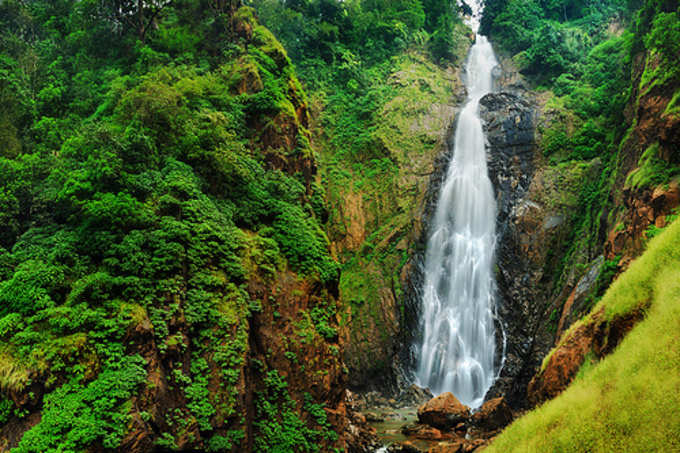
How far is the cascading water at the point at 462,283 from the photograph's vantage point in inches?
795

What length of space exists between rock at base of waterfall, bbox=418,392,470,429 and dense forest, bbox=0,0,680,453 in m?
0.93

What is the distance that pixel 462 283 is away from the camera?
2289cm

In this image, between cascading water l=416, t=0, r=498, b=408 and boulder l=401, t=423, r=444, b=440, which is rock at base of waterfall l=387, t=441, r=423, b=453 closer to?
boulder l=401, t=423, r=444, b=440

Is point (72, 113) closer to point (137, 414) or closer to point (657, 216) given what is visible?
point (137, 414)

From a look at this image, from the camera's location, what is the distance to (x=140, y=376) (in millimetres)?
7453

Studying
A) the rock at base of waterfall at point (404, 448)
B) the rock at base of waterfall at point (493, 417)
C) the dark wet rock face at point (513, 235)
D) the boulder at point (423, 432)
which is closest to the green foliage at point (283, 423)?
the rock at base of waterfall at point (404, 448)

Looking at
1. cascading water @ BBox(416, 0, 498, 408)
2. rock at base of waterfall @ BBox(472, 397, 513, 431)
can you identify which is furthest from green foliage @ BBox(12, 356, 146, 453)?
cascading water @ BBox(416, 0, 498, 408)

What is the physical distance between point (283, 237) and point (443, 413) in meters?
9.82

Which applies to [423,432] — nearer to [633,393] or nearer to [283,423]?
[283,423]

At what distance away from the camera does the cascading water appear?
2020 cm

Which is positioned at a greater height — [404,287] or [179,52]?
[179,52]

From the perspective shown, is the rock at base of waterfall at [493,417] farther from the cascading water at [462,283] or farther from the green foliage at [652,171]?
the green foliage at [652,171]

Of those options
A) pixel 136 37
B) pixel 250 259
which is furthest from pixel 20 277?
pixel 136 37

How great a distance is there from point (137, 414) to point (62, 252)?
12.9 feet
